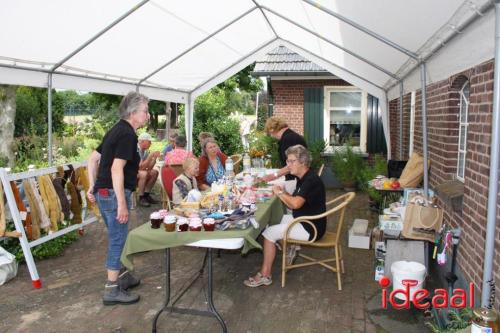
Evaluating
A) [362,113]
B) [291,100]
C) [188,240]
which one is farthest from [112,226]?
[362,113]

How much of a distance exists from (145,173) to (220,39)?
257 cm

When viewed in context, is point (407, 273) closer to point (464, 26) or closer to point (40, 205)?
point (464, 26)

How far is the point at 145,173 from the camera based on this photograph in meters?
7.31

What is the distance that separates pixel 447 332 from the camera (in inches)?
103

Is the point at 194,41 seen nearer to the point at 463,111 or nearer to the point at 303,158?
the point at 303,158

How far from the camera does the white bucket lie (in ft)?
11.5

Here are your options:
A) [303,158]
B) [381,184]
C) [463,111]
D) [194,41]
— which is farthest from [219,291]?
[194,41]

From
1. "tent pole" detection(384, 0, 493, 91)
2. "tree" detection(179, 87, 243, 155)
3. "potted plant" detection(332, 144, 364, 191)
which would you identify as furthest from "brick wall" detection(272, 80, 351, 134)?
"tent pole" detection(384, 0, 493, 91)

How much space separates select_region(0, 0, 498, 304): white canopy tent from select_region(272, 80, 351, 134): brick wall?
8.21 feet

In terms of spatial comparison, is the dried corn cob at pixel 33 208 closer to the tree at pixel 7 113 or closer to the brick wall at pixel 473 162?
the brick wall at pixel 473 162

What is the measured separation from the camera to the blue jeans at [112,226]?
3518 millimetres

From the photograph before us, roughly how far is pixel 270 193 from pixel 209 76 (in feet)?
13.7

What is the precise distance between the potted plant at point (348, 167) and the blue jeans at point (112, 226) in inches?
239

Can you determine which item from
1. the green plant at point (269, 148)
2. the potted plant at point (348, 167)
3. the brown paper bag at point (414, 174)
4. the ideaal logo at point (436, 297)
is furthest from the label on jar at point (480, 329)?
the green plant at point (269, 148)
